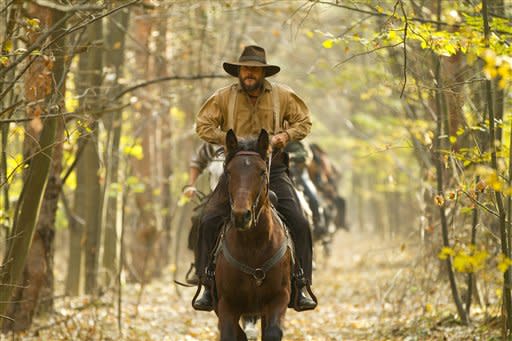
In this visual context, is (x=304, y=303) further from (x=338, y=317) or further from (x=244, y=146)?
(x=338, y=317)

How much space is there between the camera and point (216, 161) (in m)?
11.1

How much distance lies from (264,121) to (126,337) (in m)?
4.51

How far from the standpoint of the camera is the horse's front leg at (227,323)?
7.60 m

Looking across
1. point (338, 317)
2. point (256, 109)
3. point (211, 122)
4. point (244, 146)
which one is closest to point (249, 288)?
point (244, 146)

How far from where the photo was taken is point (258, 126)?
29.0 feet

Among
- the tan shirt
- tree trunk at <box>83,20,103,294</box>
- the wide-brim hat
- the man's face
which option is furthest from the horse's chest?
tree trunk at <box>83,20,103,294</box>

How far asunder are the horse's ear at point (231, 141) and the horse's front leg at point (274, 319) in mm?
1546

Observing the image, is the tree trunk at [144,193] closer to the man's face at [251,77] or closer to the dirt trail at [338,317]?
the dirt trail at [338,317]

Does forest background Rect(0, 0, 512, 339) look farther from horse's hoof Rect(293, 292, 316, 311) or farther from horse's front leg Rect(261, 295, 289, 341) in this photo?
horse's front leg Rect(261, 295, 289, 341)

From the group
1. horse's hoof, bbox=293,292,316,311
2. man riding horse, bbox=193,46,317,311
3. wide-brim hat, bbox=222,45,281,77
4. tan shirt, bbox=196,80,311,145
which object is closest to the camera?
horse's hoof, bbox=293,292,316,311

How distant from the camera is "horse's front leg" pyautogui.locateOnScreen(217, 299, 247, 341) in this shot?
7.60 metres

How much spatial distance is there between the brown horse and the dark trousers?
439 mm

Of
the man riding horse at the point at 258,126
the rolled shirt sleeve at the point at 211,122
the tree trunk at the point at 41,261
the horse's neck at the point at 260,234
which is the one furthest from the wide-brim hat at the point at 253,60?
the tree trunk at the point at 41,261

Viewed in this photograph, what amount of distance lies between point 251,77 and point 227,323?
2.65m
